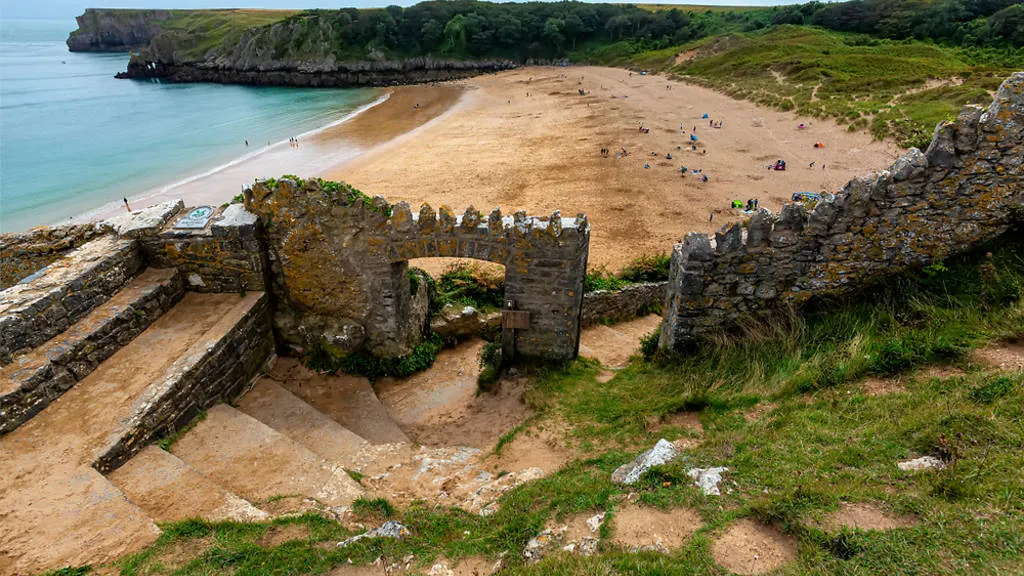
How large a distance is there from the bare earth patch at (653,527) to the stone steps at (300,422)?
13.9 feet

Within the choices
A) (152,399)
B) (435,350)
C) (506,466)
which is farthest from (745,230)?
(152,399)

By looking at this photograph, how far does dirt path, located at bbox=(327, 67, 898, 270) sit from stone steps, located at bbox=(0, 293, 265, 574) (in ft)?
38.2

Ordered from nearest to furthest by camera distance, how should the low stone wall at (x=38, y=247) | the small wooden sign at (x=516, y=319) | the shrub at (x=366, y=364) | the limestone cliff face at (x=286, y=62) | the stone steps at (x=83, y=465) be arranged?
the stone steps at (x=83, y=465), the small wooden sign at (x=516, y=319), the low stone wall at (x=38, y=247), the shrub at (x=366, y=364), the limestone cliff face at (x=286, y=62)

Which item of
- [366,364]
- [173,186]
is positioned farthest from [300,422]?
[173,186]

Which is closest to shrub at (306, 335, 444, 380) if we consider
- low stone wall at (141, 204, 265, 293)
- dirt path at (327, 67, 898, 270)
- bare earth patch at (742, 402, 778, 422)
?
low stone wall at (141, 204, 265, 293)

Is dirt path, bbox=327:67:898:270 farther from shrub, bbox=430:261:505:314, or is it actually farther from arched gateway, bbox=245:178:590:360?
arched gateway, bbox=245:178:590:360

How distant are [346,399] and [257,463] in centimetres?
257

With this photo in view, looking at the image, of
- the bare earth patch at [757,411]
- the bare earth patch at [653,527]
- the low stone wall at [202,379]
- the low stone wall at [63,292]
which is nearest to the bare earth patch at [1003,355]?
the bare earth patch at [757,411]

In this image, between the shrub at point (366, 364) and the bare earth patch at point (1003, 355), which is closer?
the bare earth patch at point (1003, 355)

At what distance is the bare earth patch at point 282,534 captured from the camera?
191 inches

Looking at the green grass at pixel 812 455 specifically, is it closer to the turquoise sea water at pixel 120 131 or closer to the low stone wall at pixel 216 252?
the low stone wall at pixel 216 252

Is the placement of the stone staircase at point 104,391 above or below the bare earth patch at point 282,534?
above

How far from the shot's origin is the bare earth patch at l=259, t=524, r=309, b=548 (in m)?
4.85

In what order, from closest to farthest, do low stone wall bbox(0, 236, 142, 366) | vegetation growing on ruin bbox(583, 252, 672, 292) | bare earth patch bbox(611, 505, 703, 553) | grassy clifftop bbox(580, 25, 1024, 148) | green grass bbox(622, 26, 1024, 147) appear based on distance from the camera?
1. bare earth patch bbox(611, 505, 703, 553)
2. low stone wall bbox(0, 236, 142, 366)
3. vegetation growing on ruin bbox(583, 252, 672, 292)
4. green grass bbox(622, 26, 1024, 147)
5. grassy clifftop bbox(580, 25, 1024, 148)
